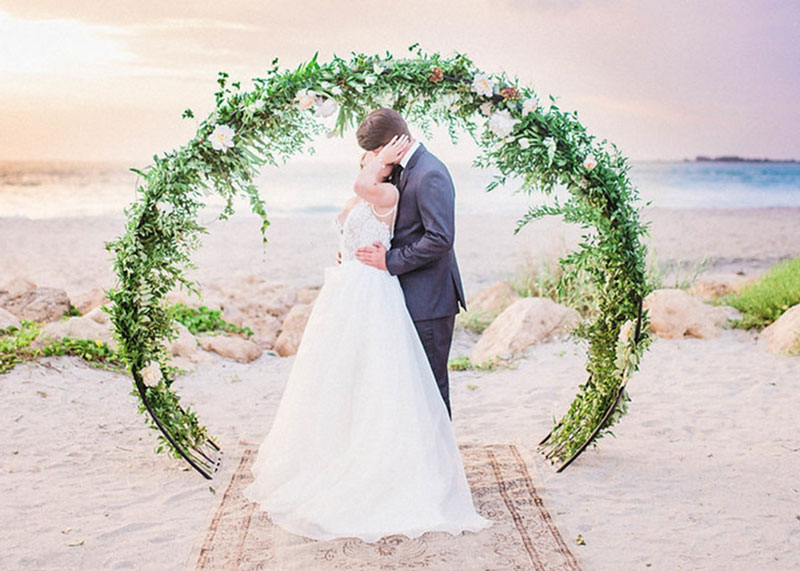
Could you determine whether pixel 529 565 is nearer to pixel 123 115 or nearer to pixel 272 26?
pixel 272 26

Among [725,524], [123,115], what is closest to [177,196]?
[725,524]

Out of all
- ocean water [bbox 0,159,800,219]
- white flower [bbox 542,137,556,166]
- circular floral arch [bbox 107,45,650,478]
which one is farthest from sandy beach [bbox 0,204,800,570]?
ocean water [bbox 0,159,800,219]

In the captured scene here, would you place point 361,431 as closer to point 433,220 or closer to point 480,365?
point 433,220

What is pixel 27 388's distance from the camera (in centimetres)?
599

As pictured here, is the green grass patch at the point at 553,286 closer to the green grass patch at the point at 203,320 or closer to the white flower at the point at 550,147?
the green grass patch at the point at 203,320

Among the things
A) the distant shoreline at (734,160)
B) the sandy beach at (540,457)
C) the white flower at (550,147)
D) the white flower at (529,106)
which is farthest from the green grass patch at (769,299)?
the distant shoreline at (734,160)

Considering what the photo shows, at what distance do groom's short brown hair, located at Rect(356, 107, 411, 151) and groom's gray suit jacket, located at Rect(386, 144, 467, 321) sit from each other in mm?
180

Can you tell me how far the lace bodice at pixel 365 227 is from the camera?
405cm

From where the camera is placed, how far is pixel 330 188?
3522cm

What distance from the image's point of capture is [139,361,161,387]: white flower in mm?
4457

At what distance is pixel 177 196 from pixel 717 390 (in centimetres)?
485

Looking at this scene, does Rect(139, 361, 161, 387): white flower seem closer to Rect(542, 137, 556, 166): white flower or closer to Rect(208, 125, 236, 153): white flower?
Rect(208, 125, 236, 153): white flower

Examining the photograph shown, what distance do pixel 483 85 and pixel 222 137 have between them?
1.53m

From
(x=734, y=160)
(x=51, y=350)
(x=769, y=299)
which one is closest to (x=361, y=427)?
(x=51, y=350)
